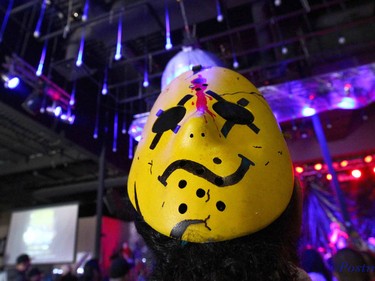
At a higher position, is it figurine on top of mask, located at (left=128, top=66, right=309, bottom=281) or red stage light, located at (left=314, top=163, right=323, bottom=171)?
red stage light, located at (left=314, top=163, right=323, bottom=171)

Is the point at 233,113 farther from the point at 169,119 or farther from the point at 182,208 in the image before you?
the point at 182,208

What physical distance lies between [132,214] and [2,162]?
707cm

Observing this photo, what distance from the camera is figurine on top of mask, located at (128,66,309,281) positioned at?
767 millimetres

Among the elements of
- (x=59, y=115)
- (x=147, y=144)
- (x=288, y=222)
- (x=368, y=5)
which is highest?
(x=368, y=5)

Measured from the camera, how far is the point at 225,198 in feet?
2.64

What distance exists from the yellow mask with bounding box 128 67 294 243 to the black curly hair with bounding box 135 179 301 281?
0.09 ft

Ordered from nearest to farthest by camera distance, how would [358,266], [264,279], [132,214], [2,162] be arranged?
[264,279]
[132,214]
[358,266]
[2,162]

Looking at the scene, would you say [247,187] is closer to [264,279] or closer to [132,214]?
[264,279]

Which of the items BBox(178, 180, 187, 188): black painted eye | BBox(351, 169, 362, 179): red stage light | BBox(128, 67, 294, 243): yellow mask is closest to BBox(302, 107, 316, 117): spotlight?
BBox(351, 169, 362, 179): red stage light

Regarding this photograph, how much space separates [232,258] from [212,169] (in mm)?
225

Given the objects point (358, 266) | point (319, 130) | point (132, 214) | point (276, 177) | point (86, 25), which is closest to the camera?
point (276, 177)

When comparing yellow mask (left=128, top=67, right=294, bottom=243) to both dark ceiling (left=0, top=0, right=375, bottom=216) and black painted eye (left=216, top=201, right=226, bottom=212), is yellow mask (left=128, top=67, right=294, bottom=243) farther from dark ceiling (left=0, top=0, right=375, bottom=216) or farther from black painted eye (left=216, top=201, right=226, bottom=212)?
dark ceiling (left=0, top=0, right=375, bottom=216)

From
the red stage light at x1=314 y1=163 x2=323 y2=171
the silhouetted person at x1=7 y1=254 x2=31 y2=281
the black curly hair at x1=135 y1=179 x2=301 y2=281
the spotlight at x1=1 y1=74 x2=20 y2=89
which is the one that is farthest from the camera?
the red stage light at x1=314 y1=163 x2=323 y2=171

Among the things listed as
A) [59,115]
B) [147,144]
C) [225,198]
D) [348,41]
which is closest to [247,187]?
[225,198]
